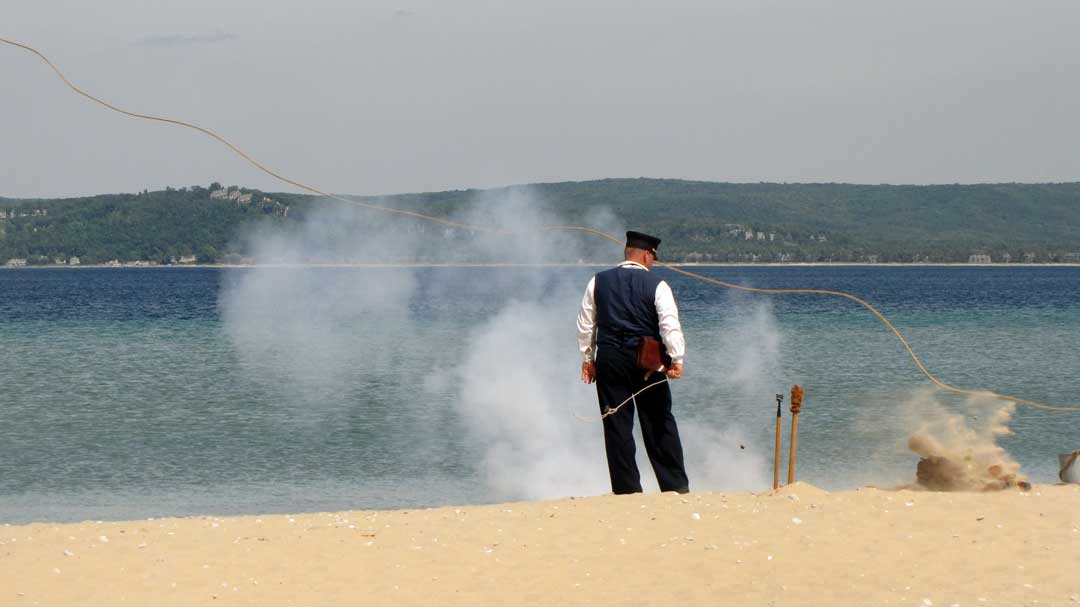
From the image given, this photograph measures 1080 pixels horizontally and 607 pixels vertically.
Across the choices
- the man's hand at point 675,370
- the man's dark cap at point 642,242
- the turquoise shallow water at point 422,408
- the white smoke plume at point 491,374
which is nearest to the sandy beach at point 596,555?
the man's hand at point 675,370

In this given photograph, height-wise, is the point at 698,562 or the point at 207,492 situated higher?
the point at 698,562

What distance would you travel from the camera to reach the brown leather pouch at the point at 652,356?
7.66 meters

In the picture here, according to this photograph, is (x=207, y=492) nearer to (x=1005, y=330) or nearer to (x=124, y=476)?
(x=124, y=476)

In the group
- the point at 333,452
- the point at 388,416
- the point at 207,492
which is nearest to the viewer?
the point at 207,492

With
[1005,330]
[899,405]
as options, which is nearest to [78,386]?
[899,405]

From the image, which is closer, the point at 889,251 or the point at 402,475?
the point at 402,475

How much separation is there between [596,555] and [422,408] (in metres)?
14.3

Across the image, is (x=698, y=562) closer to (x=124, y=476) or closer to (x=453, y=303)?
(x=124, y=476)

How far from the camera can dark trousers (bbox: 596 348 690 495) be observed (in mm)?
7785

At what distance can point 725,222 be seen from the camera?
14750cm

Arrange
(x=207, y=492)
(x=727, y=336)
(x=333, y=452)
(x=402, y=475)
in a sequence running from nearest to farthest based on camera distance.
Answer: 1. (x=207, y=492)
2. (x=402, y=475)
3. (x=333, y=452)
4. (x=727, y=336)

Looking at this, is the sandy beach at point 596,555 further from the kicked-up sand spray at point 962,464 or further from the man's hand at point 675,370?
the kicked-up sand spray at point 962,464

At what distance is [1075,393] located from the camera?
2319cm

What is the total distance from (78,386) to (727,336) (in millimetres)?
19656
